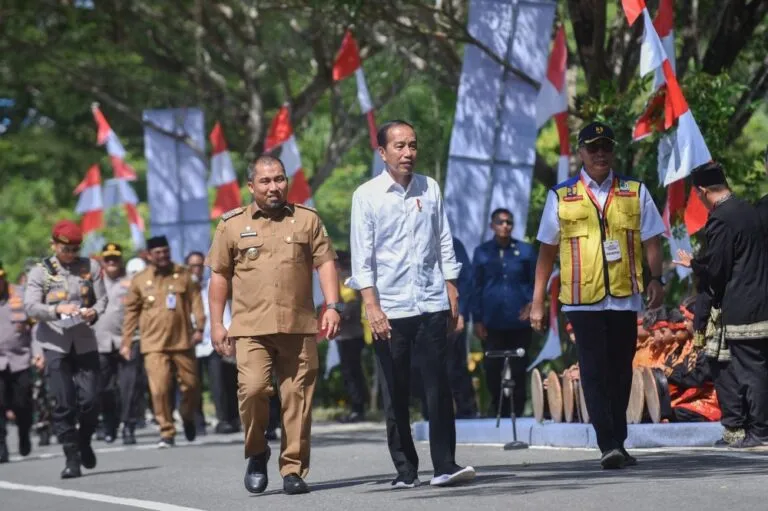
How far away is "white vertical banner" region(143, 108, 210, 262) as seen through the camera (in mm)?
27547

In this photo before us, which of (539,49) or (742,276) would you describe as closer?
(742,276)

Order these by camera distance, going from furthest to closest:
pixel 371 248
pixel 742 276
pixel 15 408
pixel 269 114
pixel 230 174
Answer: pixel 269 114
pixel 230 174
pixel 15 408
pixel 742 276
pixel 371 248

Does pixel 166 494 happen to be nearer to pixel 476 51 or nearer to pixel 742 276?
pixel 742 276

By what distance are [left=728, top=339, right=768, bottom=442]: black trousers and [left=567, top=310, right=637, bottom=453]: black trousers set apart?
1.54 meters

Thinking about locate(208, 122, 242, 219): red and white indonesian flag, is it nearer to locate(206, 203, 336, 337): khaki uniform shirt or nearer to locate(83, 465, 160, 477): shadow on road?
locate(83, 465, 160, 477): shadow on road

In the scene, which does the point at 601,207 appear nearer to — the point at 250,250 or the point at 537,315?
the point at 537,315

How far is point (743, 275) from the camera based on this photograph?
12555mm

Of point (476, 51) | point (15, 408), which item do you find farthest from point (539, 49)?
point (15, 408)

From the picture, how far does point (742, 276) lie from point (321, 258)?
10.3ft

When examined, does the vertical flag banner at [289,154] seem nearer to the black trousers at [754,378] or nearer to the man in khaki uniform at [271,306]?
the black trousers at [754,378]

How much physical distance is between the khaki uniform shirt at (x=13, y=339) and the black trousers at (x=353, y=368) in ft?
15.4

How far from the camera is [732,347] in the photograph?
1268 centimetres

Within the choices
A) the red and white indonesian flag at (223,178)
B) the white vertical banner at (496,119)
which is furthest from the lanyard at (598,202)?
the red and white indonesian flag at (223,178)

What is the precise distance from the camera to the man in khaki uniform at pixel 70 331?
1441 centimetres
